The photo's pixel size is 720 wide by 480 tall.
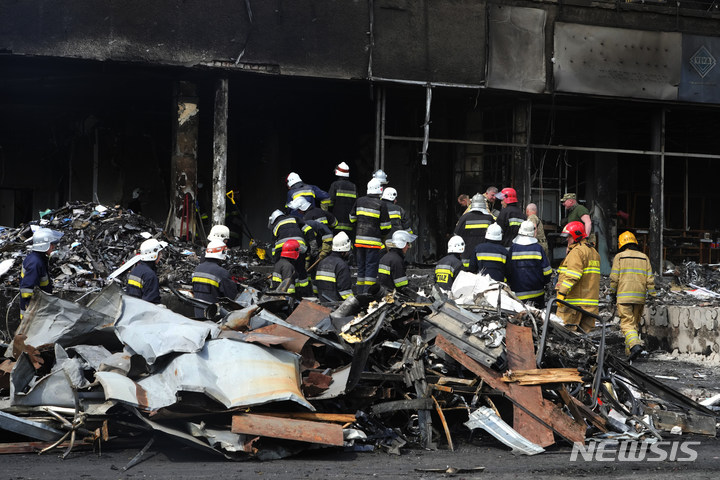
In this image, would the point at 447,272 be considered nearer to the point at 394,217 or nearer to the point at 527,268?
the point at 527,268

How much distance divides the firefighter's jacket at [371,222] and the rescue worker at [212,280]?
9.92ft

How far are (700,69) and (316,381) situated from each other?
12052mm

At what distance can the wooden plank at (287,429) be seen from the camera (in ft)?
20.0

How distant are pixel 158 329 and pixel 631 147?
1387cm

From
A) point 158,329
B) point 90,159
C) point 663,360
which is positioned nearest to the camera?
point 158,329

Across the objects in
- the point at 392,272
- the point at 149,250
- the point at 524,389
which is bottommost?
the point at 524,389

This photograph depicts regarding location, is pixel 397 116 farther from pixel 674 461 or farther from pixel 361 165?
pixel 674 461

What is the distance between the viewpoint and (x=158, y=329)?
697 centimetres

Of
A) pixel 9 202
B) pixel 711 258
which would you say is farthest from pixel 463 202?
pixel 9 202

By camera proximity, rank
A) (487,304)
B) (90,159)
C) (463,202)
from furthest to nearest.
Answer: (90,159) → (463,202) → (487,304)

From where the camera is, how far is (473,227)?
11.9m

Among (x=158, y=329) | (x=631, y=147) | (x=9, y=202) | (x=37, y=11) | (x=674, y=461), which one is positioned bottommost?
(x=674, y=461)

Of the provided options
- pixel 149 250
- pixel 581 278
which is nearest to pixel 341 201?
pixel 581 278

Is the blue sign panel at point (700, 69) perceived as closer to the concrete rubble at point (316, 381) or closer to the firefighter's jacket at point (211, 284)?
the concrete rubble at point (316, 381)
